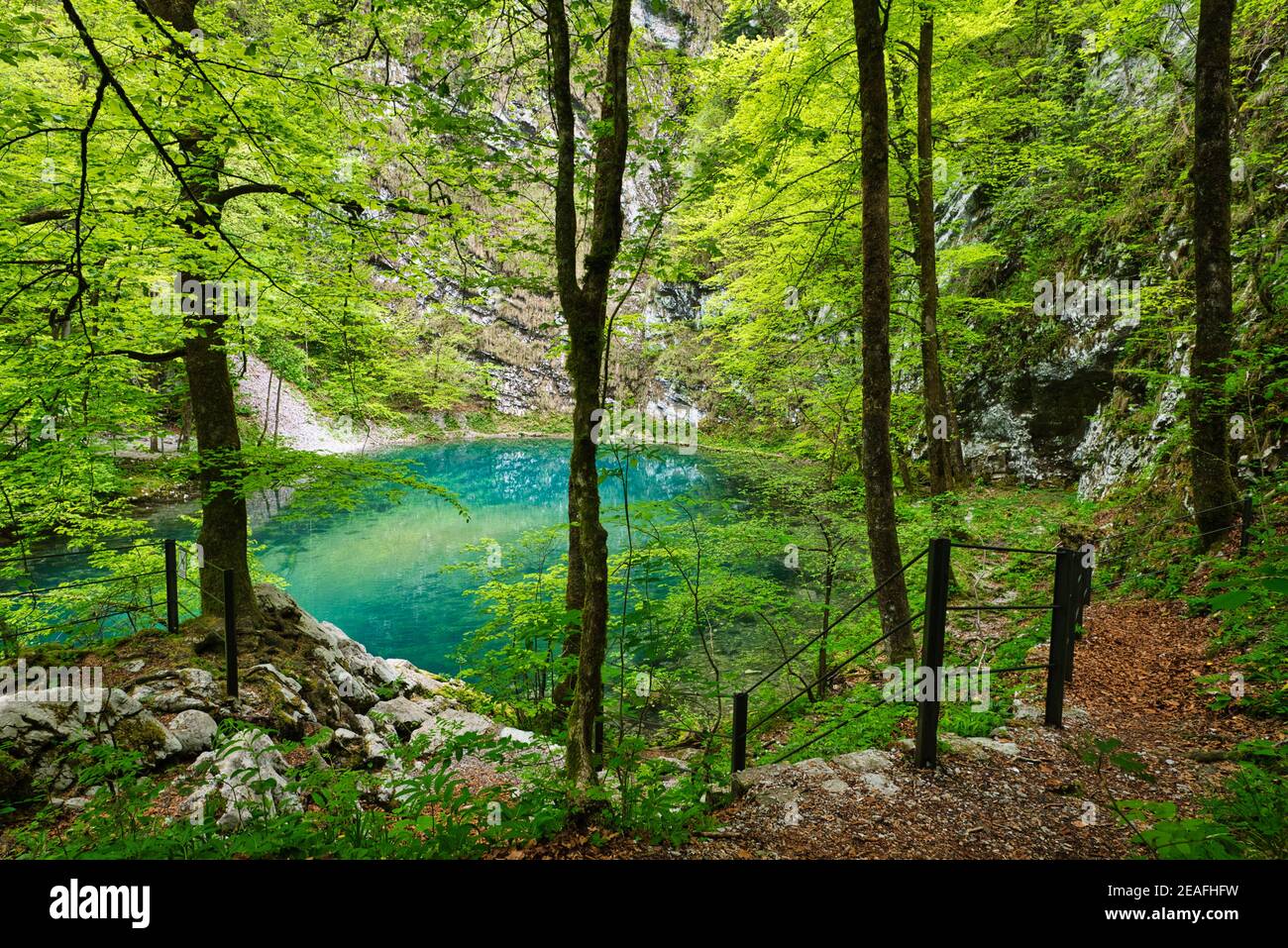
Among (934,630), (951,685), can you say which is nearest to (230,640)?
(934,630)

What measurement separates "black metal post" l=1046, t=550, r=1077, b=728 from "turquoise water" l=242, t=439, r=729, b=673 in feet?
9.74

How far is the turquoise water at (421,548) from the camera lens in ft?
39.1

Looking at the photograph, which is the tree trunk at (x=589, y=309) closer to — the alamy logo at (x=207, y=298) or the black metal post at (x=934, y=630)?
the black metal post at (x=934, y=630)

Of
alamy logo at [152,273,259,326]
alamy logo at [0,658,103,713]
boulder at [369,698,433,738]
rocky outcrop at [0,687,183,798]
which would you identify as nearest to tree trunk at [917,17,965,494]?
boulder at [369,698,433,738]

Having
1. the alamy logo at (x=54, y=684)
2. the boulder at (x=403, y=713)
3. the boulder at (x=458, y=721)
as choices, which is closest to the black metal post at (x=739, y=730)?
Result: the boulder at (x=458, y=721)

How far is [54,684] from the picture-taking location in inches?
208

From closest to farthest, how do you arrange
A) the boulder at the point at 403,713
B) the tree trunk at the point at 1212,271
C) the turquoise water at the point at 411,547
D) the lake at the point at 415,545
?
the tree trunk at the point at 1212,271 → the boulder at the point at 403,713 → the turquoise water at the point at 411,547 → the lake at the point at 415,545

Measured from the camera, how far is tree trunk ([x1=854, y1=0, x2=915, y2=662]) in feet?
16.7

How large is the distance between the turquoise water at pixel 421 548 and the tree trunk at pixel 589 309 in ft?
3.25

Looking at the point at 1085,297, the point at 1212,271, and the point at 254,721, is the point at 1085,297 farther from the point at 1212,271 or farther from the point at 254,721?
the point at 254,721

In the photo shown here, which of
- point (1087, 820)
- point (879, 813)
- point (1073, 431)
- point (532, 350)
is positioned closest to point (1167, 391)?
point (1073, 431)
